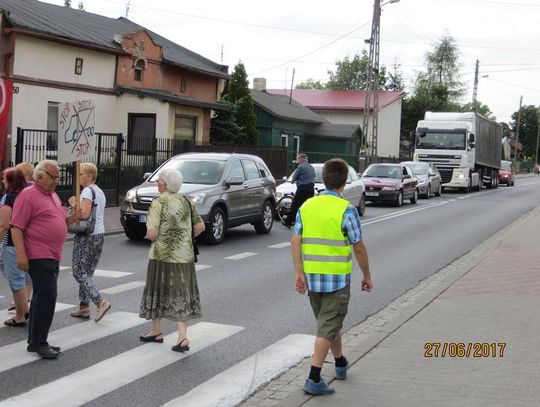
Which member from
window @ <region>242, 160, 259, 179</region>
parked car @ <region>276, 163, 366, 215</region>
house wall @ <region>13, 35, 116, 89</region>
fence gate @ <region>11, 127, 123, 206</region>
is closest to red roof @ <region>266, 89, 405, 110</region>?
house wall @ <region>13, 35, 116, 89</region>

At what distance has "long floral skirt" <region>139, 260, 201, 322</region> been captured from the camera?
22.6 feet

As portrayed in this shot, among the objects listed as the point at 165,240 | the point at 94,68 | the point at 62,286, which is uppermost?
the point at 94,68

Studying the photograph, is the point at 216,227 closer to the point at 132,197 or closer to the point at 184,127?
the point at 132,197

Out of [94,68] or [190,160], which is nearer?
[190,160]

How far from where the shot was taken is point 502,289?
10.1 m

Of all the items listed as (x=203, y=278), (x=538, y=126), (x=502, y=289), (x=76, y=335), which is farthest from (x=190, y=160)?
(x=538, y=126)

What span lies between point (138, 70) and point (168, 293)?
24429 mm

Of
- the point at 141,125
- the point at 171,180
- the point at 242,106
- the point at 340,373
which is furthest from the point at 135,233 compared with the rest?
the point at 242,106

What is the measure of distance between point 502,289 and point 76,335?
5525 mm

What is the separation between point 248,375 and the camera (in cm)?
627

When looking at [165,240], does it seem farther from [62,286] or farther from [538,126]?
[538,126]

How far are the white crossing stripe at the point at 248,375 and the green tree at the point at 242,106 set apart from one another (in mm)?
30318

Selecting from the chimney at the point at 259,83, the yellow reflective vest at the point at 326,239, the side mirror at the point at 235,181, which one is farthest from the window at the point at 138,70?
the chimney at the point at 259,83

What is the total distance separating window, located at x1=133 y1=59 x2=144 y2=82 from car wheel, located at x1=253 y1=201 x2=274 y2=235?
1457 cm
